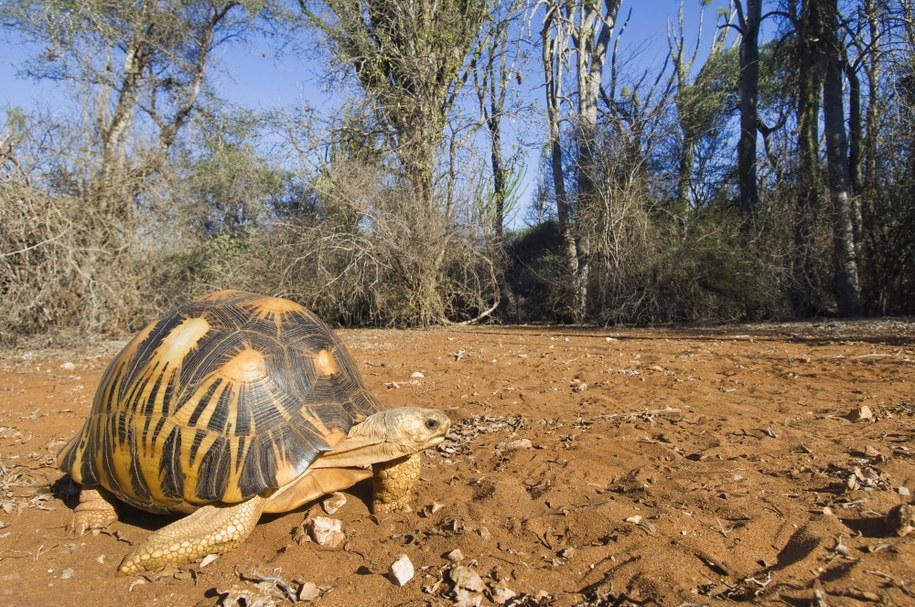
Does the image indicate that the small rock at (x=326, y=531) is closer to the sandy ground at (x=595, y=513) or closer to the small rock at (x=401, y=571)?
the sandy ground at (x=595, y=513)

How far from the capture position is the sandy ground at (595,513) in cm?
215

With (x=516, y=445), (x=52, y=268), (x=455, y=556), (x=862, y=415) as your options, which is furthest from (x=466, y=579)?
(x=52, y=268)

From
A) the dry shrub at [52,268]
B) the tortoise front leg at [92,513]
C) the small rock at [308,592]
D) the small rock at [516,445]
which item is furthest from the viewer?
the dry shrub at [52,268]

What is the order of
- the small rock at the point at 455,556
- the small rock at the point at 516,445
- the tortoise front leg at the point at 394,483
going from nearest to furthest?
1. the small rock at the point at 455,556
2. the tortoise front leg at the point at 394,483
3. the small rock at the point at 516,445

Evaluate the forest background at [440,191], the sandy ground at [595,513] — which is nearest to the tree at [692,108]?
the forest background at [440,191]

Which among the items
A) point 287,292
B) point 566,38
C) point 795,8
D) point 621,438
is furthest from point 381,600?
point 566,38

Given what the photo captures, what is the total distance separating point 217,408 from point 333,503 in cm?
83

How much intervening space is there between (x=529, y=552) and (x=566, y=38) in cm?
1732

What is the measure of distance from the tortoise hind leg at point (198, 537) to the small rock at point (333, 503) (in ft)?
1.46

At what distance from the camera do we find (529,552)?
2.50 metres

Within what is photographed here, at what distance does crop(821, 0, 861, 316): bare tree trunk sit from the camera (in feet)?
37.3

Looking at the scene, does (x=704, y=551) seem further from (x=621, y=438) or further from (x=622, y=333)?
(x=622, y=333)

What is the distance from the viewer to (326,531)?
279 centimetres

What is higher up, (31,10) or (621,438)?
(31,10)
